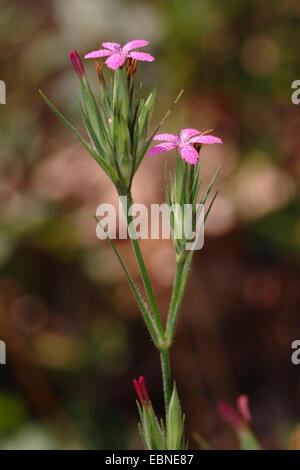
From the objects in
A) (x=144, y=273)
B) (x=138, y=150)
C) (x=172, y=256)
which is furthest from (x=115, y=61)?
(x=172, y=256)

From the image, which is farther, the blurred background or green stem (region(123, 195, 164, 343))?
the blurred background

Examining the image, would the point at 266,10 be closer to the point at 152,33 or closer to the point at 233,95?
the point at 233,95

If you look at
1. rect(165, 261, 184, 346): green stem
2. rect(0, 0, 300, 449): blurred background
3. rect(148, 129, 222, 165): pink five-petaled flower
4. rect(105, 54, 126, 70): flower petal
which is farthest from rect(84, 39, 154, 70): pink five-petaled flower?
rect(0, 0, 300, 449): blurred background

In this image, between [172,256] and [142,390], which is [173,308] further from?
[172,256]

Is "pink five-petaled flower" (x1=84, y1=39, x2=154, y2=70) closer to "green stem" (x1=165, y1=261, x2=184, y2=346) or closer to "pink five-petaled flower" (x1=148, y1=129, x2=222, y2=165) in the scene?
"pink five-petaled flower" (x1=148, y1=129, x2=222, y2=165)

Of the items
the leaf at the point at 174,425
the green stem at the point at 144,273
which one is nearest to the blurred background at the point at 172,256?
the leaf at the point at 174,425

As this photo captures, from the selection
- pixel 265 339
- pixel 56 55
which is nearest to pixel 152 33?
pixel 56 55
